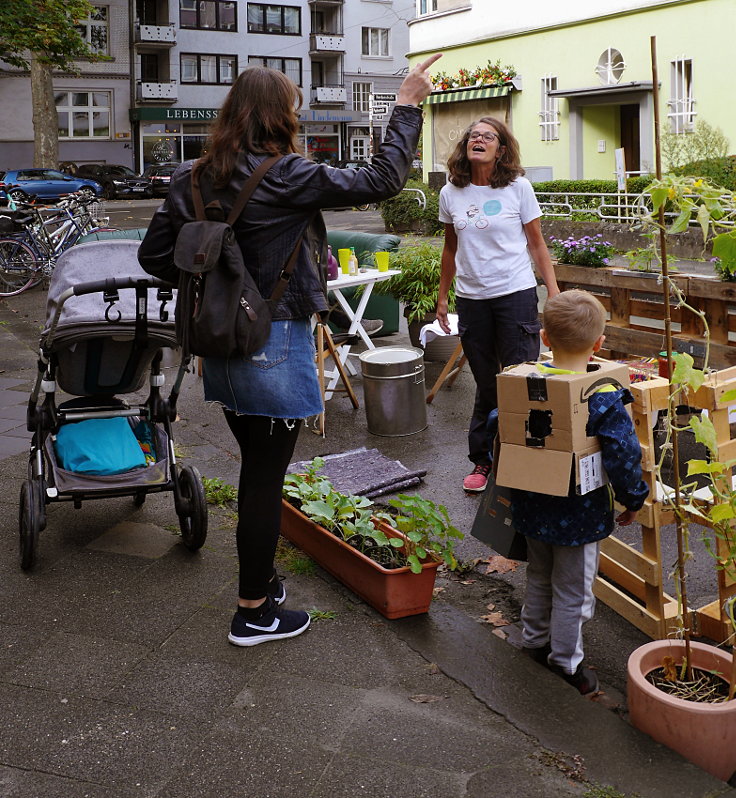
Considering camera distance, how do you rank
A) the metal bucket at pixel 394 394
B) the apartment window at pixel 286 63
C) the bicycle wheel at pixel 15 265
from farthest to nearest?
1. the apartment window at pixel 286 63
2. the bicycle wheel at pixel 15 265
3. the metal bucket at pixel 394 394

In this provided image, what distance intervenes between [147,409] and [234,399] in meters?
1.43

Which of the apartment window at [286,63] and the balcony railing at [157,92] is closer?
the balcony railing at [157,92]

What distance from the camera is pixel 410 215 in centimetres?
2509

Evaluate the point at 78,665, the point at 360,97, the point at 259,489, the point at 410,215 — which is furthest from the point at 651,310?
the point at 360,97

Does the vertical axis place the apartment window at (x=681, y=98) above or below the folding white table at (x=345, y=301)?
above

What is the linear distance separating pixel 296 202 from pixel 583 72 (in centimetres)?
2558

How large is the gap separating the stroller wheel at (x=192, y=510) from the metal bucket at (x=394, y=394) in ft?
7.21

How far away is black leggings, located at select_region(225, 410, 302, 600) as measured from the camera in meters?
3.41

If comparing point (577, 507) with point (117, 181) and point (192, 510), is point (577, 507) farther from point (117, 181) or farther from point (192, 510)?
point (117, 181)

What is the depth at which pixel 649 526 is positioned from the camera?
361 cm

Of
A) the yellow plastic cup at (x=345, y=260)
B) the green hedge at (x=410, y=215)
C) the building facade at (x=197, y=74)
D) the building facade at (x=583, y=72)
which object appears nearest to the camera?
the yellow plastic cup at (x=345, y=260)

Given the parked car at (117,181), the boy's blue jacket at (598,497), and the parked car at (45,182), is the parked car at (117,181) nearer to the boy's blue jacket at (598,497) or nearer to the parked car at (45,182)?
the parked car at (45,182)

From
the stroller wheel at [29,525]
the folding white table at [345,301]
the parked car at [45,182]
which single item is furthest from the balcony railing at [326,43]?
the stroller wheel at [29,525]

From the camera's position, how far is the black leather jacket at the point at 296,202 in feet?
10.4
